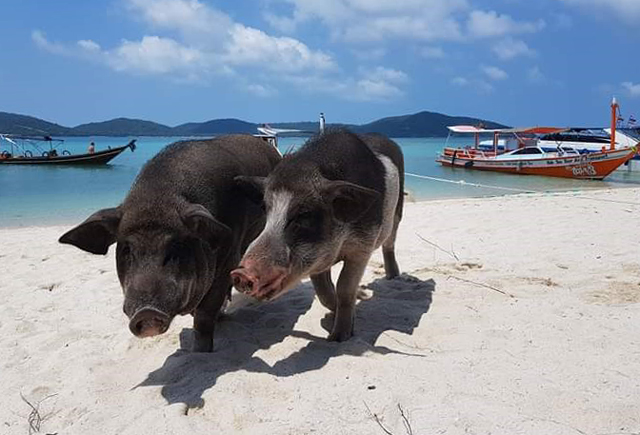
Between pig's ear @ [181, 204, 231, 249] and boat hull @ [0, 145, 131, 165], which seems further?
boat hull @ [0, 145, 131, 165]

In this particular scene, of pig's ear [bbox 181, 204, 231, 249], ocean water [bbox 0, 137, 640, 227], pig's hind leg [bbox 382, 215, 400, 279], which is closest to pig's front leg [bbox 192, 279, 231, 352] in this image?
pig's ear [bbox 181, 204, 231, 249]

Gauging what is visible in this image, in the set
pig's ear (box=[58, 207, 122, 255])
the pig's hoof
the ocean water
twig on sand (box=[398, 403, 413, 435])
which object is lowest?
the ocean water

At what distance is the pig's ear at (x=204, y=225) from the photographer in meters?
3.78

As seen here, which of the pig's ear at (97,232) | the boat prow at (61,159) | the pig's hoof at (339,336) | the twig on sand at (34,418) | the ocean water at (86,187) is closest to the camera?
the twig on sand at (34,418)

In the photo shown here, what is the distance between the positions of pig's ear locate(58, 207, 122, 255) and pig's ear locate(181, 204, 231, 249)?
528 mm

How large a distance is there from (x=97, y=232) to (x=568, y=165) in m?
28.0

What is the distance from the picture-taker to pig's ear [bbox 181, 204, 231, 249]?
12.4 feet

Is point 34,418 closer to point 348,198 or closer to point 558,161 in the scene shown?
point 348,198

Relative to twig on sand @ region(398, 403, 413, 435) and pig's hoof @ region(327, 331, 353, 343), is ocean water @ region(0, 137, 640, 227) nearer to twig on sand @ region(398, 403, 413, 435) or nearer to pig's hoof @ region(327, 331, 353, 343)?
pig's hoof @ region(327, 331, 353, 343)

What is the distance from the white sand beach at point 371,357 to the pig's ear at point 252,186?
1.20 meters

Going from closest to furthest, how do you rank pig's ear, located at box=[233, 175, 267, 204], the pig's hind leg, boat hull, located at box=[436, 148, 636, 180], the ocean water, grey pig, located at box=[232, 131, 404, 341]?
1. grey pig, located at box=[232, 131, 404, 341]
2. pig's ear, located at box=[233, 175, 267, 204]
3. the pig's hind leg
4. the ocean water
5. boat hull, located at box=[436, 148, 636, 180]

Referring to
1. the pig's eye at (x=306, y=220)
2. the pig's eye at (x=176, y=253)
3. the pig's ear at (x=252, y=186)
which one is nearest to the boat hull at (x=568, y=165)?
the pig's ear at (x=252, y=186)

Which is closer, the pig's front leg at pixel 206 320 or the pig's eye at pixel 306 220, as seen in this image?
the pig's eye at pixel 306 220

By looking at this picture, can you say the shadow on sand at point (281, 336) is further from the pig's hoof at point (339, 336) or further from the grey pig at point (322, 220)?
the grey pig at point (322, 220)
